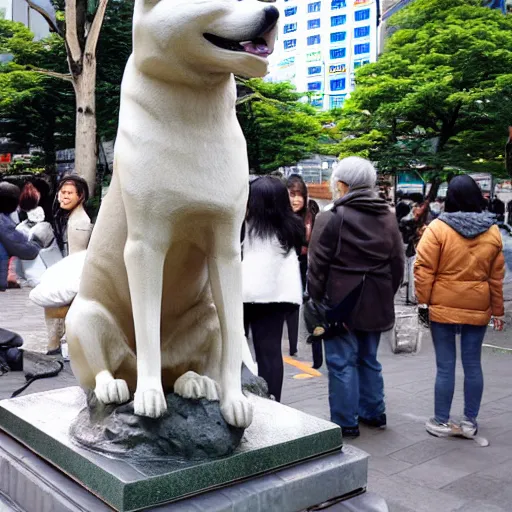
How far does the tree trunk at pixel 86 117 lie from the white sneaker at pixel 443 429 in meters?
9.91

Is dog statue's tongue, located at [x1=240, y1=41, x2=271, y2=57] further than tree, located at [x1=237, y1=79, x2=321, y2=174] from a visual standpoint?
No

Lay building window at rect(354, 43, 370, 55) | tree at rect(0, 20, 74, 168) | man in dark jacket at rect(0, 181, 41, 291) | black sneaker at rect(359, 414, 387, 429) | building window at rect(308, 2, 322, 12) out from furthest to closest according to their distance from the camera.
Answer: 1. building window at rect(308, 2, 322, 12)
2. building window at rect(354, 43, 370, 55)
3. tree at rect(0, 20, 74, 168)
4. man in dark jacket at rect(0, 181, 41, 291)
5. black sneaker at rect(359, 414, 387, 429)

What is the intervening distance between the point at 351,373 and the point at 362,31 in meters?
52.1

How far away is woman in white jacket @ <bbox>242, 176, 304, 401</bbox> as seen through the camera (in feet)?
14.4

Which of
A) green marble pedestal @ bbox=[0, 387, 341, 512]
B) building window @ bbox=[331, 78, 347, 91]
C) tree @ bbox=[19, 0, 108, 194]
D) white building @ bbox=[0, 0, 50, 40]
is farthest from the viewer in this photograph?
building window @ bbox=[331, 78, 347, 91]

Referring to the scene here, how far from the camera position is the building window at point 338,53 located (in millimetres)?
54328

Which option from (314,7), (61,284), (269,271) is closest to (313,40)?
(314,7)

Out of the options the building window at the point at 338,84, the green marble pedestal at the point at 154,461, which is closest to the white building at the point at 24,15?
the green marble pedestal at the point at 154,461

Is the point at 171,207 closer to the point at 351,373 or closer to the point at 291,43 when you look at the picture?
the point at 351,373

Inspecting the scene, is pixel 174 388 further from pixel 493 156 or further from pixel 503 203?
pixel 503 203

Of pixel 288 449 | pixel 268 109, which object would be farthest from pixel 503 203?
pixel 288 449

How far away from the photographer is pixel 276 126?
A: 17.5m

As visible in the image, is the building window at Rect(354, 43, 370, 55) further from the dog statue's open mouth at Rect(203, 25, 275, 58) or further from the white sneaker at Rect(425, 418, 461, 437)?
the dog statue's open mouth at Rect(203, 25, 275, 58)

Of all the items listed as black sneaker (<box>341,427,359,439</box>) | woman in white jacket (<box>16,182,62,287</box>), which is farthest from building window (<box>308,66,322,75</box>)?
black sneaker (<box>341,427,359,439</box>)
